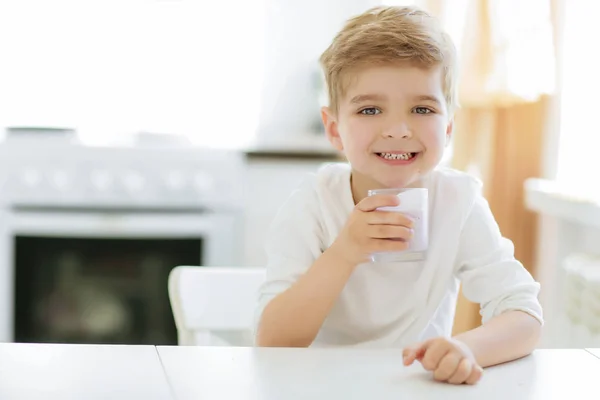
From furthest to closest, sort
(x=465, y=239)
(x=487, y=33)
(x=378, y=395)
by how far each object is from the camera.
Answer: (x=487, y=33), (x=465, y=239), (x=378, y=395)

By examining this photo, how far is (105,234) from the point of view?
297 cm

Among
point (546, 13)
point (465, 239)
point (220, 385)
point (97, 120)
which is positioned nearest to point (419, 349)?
point (220, 385)

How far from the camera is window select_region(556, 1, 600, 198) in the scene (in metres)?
2.53

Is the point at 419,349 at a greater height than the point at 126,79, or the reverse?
the point at 126,79

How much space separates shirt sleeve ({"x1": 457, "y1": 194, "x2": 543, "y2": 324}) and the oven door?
1.83 m

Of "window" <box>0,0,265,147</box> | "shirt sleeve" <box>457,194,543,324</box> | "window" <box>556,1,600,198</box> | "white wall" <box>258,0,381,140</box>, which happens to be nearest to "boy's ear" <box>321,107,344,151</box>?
"shirt sleeve" <box>457,194,543,324</box>

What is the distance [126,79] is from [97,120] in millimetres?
214

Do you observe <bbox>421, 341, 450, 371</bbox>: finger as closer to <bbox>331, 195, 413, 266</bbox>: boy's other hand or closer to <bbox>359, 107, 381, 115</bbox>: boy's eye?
<bbox>331, 195, 413, 266</bbox>: boy's other hand

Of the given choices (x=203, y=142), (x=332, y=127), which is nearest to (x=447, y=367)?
(x=332, y=127)

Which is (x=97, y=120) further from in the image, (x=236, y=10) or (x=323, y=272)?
(x=323, y=272)

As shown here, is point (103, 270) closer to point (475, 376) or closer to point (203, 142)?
point (203, 142)

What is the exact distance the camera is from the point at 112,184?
297 cm

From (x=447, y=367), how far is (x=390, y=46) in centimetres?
46

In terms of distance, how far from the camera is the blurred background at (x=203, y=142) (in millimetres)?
2572
